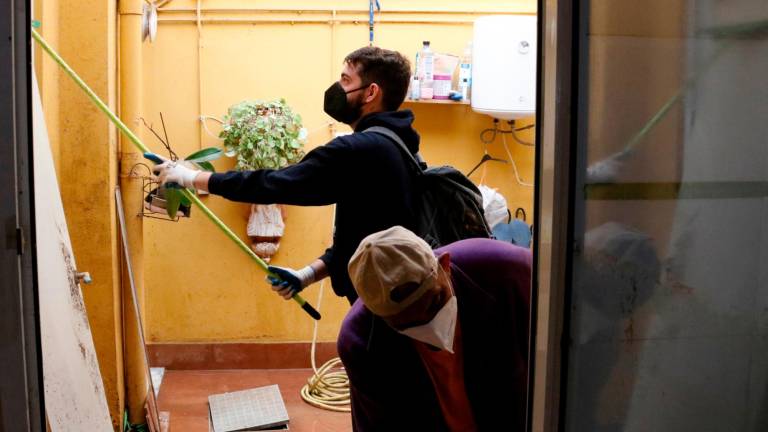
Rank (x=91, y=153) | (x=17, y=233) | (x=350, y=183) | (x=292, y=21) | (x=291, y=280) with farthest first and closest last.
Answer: (x=292, y=21) → (x=91, y=153) → (x=291, y=280) → (x=350, y=183) → (x=17, y=233)

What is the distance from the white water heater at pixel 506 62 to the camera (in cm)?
465

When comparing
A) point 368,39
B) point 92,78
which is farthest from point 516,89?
point 92,78

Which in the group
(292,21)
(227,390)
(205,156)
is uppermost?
(292,21)

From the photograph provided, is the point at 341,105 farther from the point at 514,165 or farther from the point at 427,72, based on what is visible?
the point at 514,165

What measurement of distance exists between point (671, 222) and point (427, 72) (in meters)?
3.47

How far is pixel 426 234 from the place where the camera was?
264 centimetres

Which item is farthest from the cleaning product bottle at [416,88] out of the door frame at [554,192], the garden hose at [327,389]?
the door frame at [554,192]

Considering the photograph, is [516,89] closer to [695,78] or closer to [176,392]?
[176,392]

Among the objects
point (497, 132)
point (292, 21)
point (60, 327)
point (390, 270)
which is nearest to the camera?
point (390, 270)

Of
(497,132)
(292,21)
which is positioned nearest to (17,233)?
(292,21)

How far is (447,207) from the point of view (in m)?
2.68

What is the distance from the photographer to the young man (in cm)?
178

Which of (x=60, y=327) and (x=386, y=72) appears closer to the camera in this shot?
(x=60, y=327)

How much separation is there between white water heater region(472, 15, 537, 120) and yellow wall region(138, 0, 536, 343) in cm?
33
